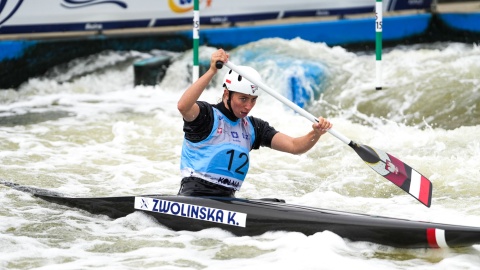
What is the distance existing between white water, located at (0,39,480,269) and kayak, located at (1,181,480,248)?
2.2 inches

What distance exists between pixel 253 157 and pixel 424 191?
9.68 ft

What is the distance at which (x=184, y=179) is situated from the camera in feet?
18.0

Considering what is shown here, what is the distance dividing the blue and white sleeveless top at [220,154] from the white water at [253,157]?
1.15 feet

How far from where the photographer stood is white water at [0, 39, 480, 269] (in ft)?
16.3

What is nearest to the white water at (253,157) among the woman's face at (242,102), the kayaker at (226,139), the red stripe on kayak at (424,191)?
the kayaker at (226,139)

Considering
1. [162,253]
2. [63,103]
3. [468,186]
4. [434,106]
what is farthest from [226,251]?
[63,103]

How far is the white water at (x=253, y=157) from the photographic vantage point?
496 centimetres

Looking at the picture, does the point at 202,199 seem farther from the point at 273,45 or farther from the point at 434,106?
the point at 273,45

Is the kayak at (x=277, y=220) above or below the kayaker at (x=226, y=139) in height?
below

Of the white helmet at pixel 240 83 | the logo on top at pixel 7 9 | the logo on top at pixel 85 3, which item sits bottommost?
the white helmet at pixel 240 83

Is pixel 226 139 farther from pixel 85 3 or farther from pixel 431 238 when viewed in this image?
pixel 85 3

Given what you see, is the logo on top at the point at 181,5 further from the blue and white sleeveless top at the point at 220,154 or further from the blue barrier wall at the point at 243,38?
the blue and white sleeveless top at the point at 220,154

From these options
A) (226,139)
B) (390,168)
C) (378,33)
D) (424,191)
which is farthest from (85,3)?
(424,191)

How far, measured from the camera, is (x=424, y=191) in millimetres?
5375
